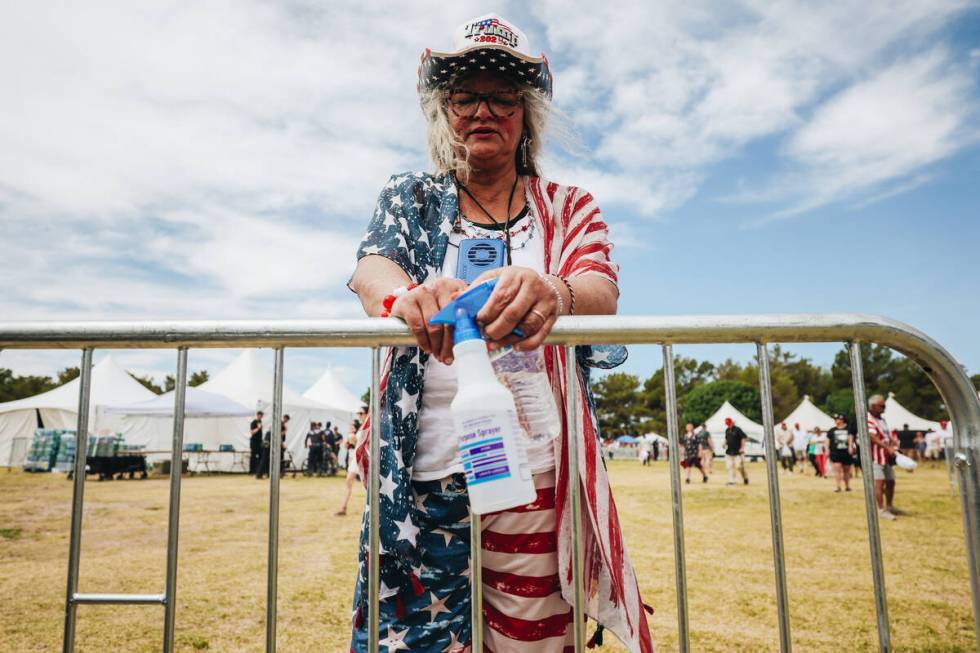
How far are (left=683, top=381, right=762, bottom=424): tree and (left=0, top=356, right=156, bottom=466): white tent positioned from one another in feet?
158

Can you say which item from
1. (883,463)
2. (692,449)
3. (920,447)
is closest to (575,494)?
(883,463)

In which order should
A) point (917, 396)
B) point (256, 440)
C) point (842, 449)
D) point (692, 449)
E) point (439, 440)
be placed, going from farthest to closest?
point (917, 396) → point (256, 440) → point (692, 449) → point (842, 449) → point (439, 440)

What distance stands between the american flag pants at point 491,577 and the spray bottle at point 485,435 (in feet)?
1.43

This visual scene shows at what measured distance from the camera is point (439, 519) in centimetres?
136

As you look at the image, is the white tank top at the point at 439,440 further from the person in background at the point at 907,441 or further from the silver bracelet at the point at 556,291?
the person in background at the point at 907,441

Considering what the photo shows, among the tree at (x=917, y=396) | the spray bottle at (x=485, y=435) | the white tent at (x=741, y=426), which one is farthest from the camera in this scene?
the tree at (x=917, y=396)

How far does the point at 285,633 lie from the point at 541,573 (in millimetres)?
3398

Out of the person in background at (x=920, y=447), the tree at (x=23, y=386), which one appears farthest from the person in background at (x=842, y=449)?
the tree at (x=23, y=386)

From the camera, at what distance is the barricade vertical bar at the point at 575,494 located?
1.25 metres

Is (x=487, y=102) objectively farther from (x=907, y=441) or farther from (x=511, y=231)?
(x=907, y=441)

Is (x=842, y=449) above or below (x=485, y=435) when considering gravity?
below

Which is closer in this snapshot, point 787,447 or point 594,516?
point 594,516

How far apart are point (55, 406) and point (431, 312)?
93.4 ft

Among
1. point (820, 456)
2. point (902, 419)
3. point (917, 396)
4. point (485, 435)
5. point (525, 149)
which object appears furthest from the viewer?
point (917, 396)
